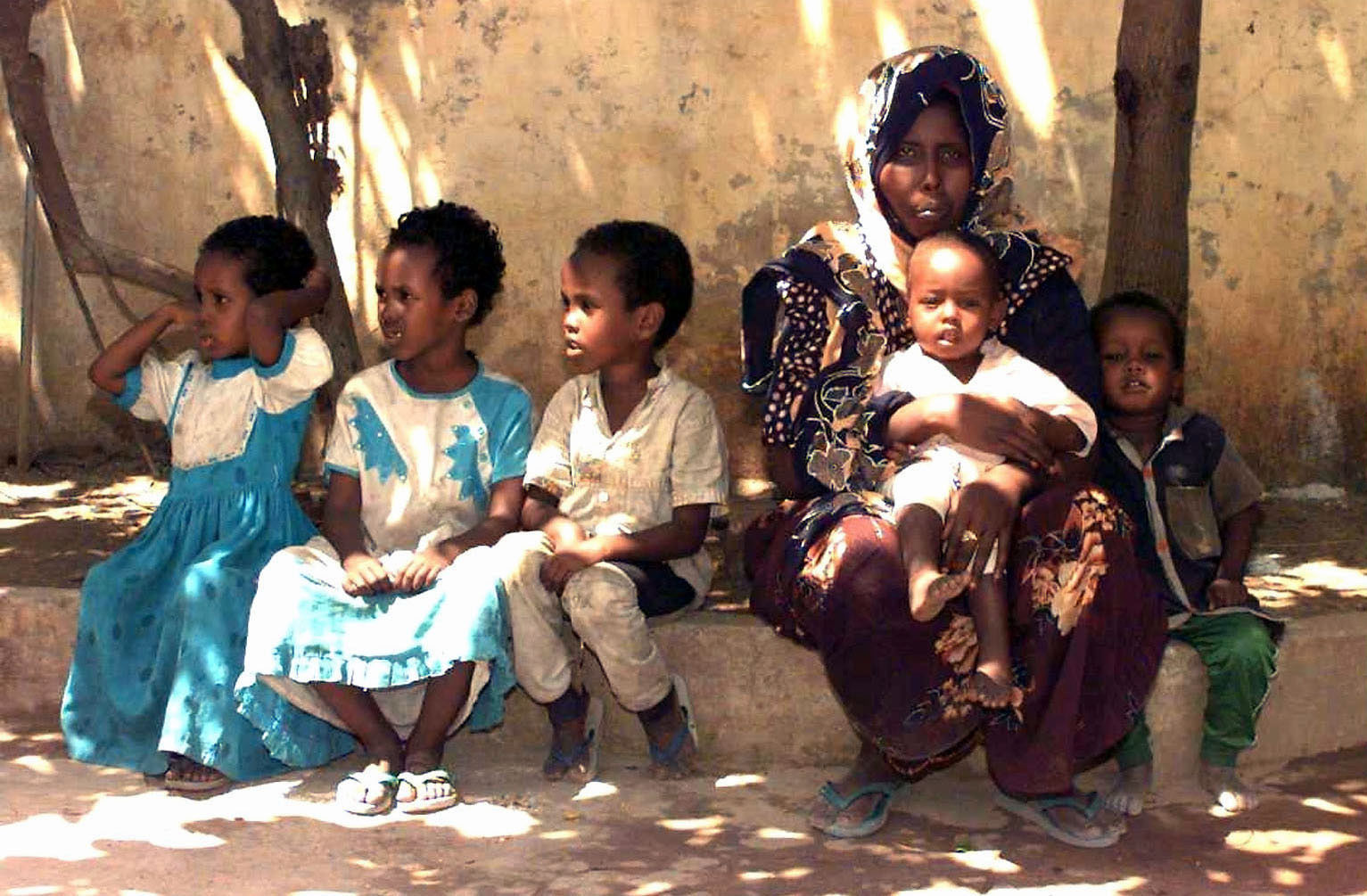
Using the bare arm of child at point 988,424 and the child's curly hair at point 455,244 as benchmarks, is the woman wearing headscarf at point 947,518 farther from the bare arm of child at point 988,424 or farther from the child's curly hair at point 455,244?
the child's curly hair at point 455,244

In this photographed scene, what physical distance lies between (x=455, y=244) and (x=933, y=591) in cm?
166

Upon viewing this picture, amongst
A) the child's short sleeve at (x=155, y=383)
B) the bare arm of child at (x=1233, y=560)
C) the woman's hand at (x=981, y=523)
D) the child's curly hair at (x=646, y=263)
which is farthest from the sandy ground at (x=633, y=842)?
the child's curly hair at (x=646, y=263)

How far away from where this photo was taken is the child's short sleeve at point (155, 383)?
16.2 feet

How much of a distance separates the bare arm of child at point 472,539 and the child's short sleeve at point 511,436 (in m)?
0.03

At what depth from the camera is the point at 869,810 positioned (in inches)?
167

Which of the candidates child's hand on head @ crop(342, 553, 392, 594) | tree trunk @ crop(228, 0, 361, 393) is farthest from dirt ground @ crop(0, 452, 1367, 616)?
child's hand on head @ crop(342, 553, 392, 594)

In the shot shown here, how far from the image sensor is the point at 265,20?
5.80 metres

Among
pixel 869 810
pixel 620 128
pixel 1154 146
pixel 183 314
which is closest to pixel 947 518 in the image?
pixel 869 810

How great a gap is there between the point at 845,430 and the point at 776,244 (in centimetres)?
219

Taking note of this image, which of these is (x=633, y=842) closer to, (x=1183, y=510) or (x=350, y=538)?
(x=350, y=538)

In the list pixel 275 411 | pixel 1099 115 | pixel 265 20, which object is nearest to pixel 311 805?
pixel 275 411

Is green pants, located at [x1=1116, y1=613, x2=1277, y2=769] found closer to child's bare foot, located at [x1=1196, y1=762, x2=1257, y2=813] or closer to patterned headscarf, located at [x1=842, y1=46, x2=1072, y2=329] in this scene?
child's bare foot, located at [x1=1196, y1=762, x2=1257, y2=813]

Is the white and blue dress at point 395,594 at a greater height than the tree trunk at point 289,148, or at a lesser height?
lesser

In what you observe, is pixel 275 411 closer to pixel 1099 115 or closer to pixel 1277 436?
pixel 1099 115
